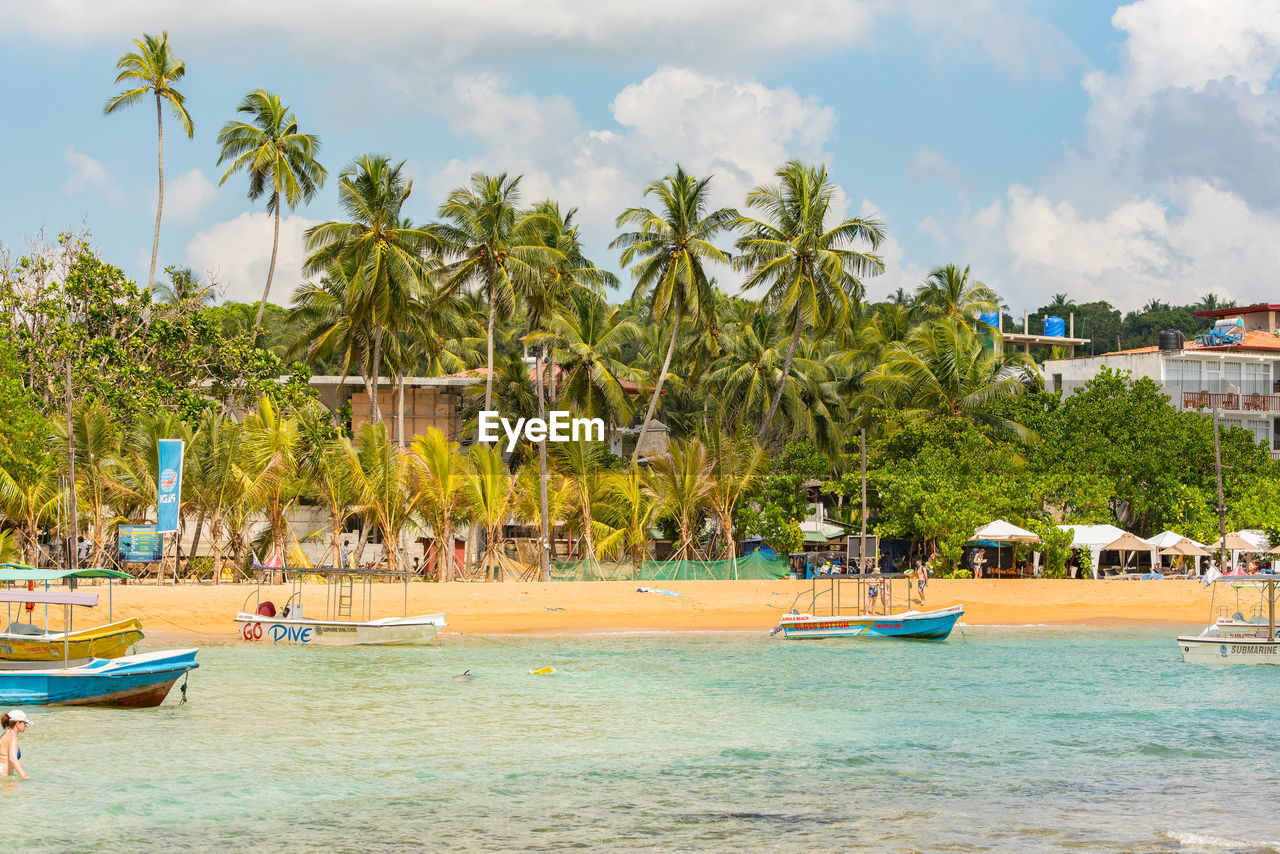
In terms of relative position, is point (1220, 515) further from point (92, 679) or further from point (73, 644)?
point (92, 679)

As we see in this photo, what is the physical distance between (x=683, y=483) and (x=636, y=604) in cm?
616

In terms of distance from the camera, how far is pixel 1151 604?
3572 centimetres

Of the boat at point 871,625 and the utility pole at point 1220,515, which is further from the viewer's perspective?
the utility pole at point 1220,515

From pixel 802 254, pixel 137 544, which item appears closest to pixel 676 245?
pixel 802 254

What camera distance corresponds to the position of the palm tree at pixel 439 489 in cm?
3556

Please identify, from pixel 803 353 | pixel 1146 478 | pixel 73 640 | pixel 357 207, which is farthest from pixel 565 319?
pixel 73 640

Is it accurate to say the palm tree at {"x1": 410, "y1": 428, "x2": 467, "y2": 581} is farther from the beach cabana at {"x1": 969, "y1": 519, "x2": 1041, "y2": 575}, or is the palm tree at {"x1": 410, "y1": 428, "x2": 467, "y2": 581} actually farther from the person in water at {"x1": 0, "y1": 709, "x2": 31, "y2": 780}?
the person in water at {"x1": 0, "y1": 709, "x2": 31, "y2": 780}

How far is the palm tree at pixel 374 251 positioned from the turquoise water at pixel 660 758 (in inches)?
702

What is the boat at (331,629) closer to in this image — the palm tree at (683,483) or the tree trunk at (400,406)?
the palm tree at (683,483)

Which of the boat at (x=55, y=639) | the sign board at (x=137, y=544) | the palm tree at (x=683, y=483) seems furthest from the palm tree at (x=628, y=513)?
the boat at (x=55, y=639)

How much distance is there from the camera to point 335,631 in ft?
87.8

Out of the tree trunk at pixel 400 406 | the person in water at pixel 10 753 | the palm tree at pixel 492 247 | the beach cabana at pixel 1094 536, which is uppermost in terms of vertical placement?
the palm tree at pixel 492 247

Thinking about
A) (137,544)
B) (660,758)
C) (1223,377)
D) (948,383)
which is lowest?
(660,758)

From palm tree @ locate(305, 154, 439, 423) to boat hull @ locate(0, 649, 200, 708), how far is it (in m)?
24.2
